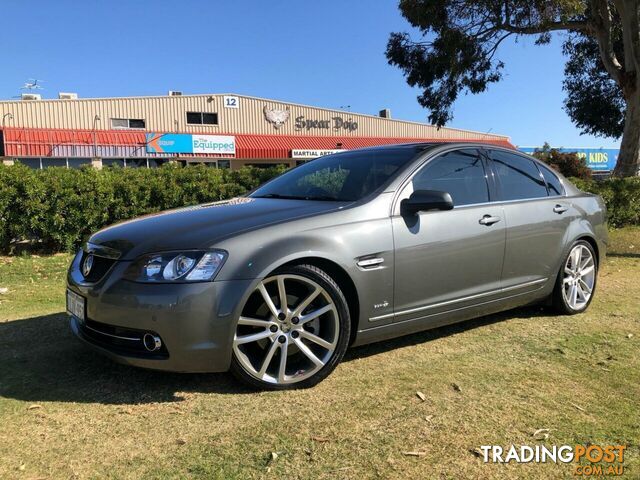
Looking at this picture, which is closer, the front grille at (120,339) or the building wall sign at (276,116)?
the front grille at (120,339)

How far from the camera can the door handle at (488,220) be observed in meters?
4.06

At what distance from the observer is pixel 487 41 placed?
1552 cm

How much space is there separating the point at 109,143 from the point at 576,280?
30.0m

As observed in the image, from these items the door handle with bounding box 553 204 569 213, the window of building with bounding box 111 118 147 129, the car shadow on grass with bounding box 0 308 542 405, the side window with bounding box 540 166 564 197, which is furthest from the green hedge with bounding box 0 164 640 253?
the window of building with bounding box 111 118 147 129

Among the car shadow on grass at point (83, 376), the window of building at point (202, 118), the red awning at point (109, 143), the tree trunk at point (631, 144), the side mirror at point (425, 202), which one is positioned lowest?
the car shadow on grass at point (83, 376)

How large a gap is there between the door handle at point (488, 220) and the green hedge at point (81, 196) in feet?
22.3

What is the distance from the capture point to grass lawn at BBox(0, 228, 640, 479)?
246 cm

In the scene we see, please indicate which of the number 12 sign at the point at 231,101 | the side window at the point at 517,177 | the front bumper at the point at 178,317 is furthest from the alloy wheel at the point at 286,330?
the number 12 sign at the point at 231,101

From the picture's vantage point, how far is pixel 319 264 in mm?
3305

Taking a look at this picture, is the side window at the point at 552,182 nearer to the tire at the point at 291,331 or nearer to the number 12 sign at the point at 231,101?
the tire at the point at 291,331

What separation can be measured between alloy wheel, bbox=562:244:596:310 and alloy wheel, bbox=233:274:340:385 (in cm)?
262

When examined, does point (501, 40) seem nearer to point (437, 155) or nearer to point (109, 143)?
point (437, 155)

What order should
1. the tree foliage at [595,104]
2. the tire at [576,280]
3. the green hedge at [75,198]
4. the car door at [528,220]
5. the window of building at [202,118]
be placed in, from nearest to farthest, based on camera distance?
the car door at [528,220] < the tire at [576,280] < the green hedge at [75,198] < the tree foliage at [595,104] < the window of building at [202,118]

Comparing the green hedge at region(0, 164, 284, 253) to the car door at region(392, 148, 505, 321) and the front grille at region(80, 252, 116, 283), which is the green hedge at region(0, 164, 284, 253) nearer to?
the front grille at region(80, 252, 116, 283)
